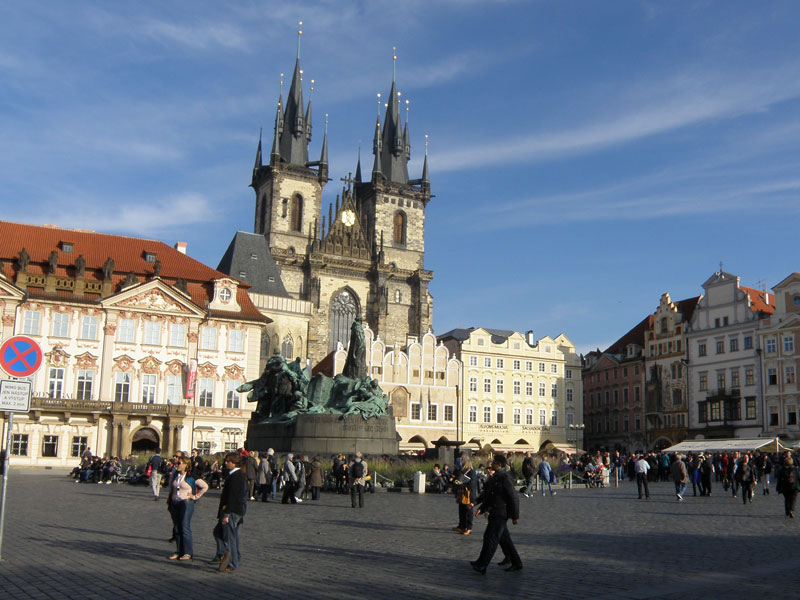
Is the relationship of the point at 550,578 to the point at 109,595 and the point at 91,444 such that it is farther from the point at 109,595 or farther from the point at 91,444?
the point at 91,444

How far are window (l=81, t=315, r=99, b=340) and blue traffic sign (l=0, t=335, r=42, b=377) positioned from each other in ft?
130

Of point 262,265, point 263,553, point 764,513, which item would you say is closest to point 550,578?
point 263,553

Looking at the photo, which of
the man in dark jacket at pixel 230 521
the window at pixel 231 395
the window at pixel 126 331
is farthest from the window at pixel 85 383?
the man in dark jacket at pixel 230 521

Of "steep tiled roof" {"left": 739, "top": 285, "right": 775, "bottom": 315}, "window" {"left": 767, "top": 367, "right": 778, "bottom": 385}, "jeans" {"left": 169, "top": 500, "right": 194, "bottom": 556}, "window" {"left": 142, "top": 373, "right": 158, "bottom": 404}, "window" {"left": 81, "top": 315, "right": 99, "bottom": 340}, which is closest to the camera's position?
"jeans" {"left": 169, "top": 500, "right": 194, "bottom": 556}

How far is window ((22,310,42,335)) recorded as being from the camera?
4622 centimetres

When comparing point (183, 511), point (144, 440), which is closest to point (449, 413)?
point (144, 440)

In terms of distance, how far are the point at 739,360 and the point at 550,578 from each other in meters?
53.4

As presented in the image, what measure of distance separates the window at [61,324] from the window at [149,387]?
4.72m

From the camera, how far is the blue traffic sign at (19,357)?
32.3ft

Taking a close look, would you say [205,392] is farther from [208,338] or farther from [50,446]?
[50,446]

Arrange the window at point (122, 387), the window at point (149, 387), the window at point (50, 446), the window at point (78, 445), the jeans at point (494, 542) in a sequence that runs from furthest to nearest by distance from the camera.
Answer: the window at point (149, 387)
the window at point (122, 387)
the window at point (78, 445)
the window at point (50, 446)
the jeans at point (494, 542)

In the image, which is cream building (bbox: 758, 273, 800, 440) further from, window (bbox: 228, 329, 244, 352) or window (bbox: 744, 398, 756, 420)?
window (bbox: 228, 329, 244, 352)

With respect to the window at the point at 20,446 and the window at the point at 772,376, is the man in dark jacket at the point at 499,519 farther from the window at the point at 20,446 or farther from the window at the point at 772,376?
the window at the point at 772,376

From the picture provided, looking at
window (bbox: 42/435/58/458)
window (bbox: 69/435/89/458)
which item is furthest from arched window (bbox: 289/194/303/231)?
window (bbox: 42/435/58/458)
